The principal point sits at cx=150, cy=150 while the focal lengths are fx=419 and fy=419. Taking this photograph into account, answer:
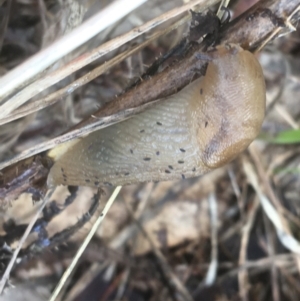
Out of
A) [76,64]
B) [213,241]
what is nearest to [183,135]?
[76,64]

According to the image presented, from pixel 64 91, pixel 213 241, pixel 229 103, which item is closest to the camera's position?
pixel 229 103

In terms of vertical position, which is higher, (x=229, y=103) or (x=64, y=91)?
(x=64, y=91)

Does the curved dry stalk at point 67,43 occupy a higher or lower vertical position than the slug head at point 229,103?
higher

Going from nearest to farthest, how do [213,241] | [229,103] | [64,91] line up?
[229,103] → [64,91] → [213,241]

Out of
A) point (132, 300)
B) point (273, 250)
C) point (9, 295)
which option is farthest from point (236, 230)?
point (9, 295)

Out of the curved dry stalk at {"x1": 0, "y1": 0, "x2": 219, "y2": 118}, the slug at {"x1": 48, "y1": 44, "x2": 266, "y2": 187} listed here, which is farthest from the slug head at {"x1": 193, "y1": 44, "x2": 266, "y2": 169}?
the curved dry stalk at {"x1": 0, "y1": 0, "x2": 219, "y2": 118}

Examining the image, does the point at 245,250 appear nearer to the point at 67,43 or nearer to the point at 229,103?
the point at 229,103

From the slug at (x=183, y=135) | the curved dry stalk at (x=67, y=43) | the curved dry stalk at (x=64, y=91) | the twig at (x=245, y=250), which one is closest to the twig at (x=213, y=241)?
the twig at (x=245, y=250)

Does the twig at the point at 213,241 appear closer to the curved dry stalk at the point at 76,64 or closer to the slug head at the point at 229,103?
the slug head at the point at 229,103

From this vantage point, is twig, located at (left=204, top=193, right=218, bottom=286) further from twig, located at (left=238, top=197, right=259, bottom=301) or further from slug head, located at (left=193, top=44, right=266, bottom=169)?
slug head, located at (left=193, top=44, right=266, bottom=169)
